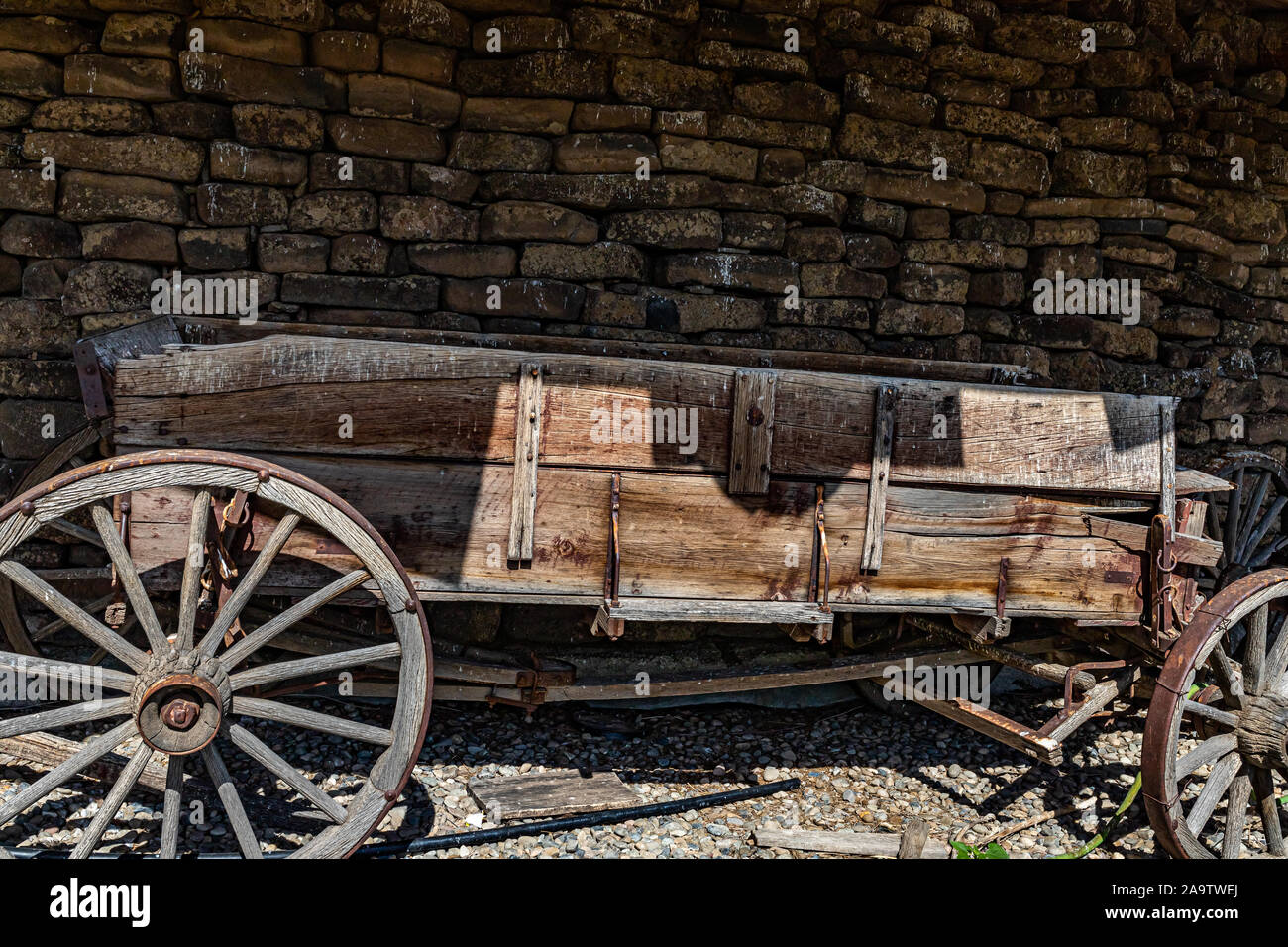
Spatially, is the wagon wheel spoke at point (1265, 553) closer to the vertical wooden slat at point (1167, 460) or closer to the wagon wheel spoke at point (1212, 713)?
the wagon wheel spoke at point (1212, 713)

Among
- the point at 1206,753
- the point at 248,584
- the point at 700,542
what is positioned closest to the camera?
the point at 248,584

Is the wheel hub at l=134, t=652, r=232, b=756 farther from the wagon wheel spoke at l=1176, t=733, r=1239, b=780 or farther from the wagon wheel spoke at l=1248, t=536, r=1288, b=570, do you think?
the wagon wheel spoke at l=1248, t=536, r=1288, b=570

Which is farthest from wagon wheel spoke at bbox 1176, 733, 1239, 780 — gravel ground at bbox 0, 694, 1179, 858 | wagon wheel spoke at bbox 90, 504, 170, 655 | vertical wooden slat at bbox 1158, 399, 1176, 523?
wagon wheel spoke at bbox 90, 504, 170, 655

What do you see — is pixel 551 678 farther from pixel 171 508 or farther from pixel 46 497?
pixel 46 497

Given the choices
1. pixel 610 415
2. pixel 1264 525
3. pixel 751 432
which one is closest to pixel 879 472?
pixel 751 432

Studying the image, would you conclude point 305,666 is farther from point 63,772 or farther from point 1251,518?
point 1251,518

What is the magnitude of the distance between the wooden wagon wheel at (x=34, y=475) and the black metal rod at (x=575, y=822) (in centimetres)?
174

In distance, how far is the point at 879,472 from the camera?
2826 millimetres

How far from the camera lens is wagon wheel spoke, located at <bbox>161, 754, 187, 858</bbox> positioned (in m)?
2.34

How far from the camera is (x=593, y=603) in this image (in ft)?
8.97

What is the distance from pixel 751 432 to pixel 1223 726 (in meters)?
1.83

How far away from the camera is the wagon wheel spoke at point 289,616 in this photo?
2375 mm
